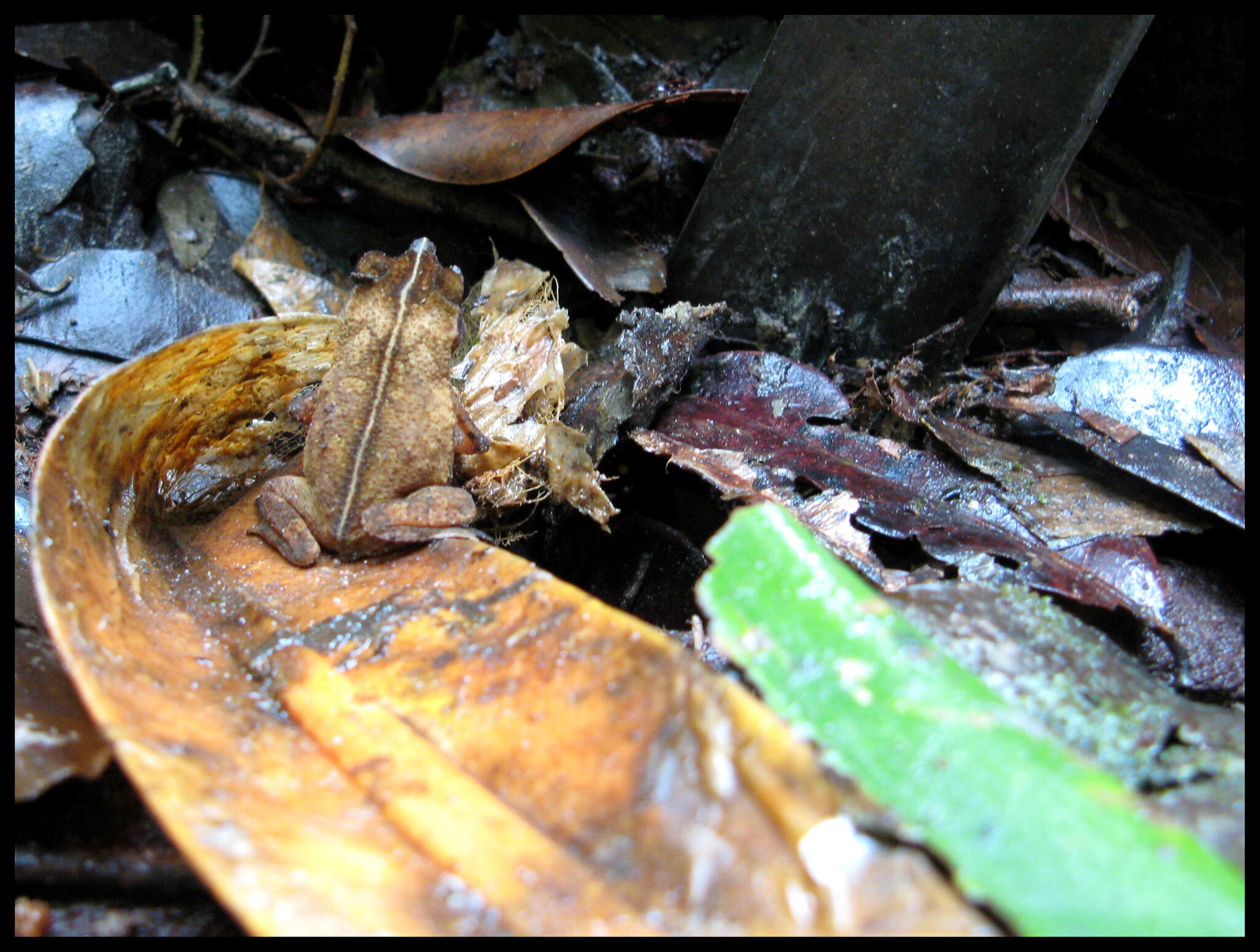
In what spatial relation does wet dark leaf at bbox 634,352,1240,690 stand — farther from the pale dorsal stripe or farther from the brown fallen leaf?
the brown fallen leaf

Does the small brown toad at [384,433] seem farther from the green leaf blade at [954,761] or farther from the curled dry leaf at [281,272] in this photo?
the green leaf blade at [954,761]

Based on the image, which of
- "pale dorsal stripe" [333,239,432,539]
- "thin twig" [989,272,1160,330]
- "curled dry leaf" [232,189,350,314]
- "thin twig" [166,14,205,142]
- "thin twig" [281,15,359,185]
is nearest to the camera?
"pale dorsal stripe" [333,239,432,539]

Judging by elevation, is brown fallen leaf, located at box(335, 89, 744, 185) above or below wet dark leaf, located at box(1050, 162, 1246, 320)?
below

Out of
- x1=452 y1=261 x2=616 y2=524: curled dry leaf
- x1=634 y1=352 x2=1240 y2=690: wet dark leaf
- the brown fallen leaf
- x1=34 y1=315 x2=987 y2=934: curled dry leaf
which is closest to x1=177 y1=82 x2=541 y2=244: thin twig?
the brown fallen leaf

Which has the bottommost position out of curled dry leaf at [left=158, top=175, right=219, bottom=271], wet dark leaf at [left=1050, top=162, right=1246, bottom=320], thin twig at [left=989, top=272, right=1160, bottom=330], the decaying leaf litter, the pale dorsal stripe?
curled dry leaf at [left=158, top=175, right=219, bottom=271]

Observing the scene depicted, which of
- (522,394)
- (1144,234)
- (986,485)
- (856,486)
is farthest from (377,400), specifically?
(1144,234)

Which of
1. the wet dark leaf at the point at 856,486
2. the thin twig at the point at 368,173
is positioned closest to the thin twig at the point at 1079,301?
the wet dark leaf at the point at 856,486

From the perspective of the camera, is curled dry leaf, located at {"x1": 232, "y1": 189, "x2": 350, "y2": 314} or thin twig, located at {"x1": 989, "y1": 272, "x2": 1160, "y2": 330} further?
curled dry leaf, located at {"x1": 232, "y1": 189, "x2": 350, "y2": 314}
